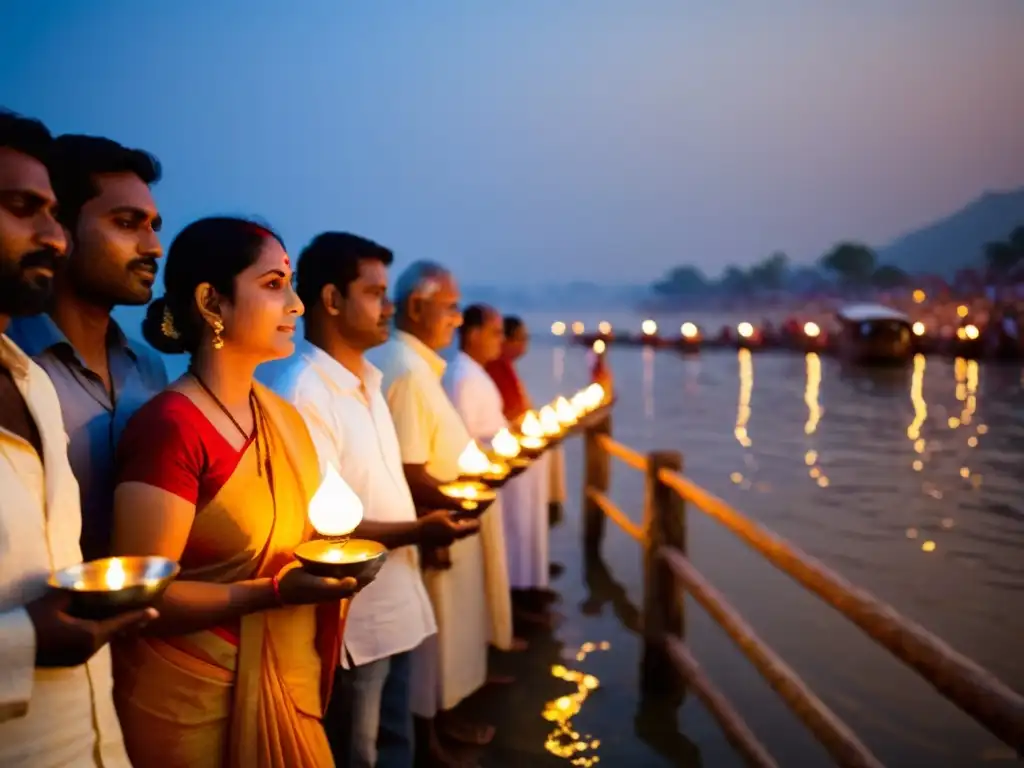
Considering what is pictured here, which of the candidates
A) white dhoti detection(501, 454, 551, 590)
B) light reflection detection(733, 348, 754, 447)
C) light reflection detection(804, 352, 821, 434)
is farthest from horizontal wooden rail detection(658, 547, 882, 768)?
light reflection detection(804, 352, 821, 434)

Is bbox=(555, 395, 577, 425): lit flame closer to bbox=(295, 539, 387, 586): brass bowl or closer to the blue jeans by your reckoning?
the blue jeans

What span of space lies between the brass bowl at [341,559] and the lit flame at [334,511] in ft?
0.08

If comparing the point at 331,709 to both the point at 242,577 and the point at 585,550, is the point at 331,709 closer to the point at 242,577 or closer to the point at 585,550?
the point at 242,577

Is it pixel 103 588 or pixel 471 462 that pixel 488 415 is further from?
pixel 103 588

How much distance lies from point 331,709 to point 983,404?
1736cm

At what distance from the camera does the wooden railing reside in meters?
1.98

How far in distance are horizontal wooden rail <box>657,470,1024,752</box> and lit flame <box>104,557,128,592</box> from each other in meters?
1.83

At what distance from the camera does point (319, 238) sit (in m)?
2.83

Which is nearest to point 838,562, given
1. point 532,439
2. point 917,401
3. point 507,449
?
point 532,439

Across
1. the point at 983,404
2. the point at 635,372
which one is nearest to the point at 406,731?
the point at 983,404

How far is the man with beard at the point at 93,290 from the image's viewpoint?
182 cm

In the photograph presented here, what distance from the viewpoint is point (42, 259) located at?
4.33 feet

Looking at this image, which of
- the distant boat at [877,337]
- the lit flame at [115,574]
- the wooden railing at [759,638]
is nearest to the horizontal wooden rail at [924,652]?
the wooden railing at [759,638]

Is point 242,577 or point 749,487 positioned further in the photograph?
point 749,487
